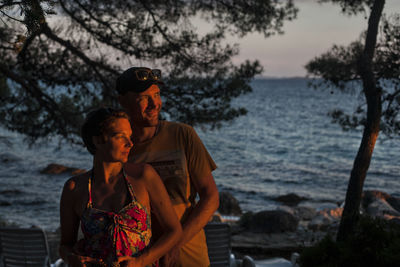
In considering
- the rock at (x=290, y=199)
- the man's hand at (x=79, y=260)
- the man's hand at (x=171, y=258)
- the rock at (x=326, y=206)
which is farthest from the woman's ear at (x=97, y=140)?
the rock at (x=290, y=199)

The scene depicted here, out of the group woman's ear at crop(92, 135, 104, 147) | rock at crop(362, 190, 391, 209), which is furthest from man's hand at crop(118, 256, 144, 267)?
rock at crop(362, 190, 391, 209)

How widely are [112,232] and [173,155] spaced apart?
0.60 m

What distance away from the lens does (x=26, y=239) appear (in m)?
4.96

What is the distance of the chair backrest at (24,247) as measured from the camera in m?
4.87

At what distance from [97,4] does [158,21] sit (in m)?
1.04

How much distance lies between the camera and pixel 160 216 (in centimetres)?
182

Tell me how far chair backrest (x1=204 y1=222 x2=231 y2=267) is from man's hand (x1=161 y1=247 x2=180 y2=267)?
8.30ft

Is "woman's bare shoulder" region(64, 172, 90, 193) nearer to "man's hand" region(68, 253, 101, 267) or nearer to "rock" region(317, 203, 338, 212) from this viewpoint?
"man's hand" region(68, 253, 101, 267)

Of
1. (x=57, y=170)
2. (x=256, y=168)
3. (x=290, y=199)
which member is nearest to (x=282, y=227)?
(x=290, y=199)

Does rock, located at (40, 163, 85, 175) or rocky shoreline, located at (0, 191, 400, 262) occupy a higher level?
rocky shoreline, located at (0, 191, 400, 262)

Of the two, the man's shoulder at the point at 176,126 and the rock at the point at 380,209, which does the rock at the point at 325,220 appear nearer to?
the rock at the point at 380,209

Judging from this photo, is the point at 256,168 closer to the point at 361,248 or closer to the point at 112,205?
the point at 361,248

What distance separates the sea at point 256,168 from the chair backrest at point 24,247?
3611mm

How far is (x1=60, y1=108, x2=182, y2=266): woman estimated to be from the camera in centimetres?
169
